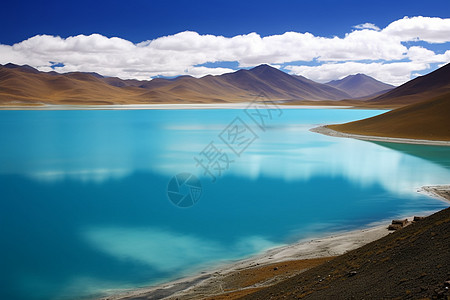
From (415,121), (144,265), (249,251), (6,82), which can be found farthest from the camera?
(6,82)

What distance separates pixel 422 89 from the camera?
140 metres

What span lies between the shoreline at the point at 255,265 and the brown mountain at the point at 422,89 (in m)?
126

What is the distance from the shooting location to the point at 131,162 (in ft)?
84.5

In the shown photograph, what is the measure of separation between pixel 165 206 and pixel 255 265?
7056 millimetres

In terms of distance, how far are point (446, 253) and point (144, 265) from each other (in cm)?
650

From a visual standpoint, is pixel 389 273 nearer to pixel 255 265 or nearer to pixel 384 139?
pixel 255 265

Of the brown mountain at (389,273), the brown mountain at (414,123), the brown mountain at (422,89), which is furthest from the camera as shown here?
the brown mountain at (422,89)

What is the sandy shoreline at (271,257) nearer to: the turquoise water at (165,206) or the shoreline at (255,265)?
the shoreline at (255,265)

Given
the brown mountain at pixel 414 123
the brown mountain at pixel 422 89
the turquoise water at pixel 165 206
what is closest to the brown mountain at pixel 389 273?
the turquoise water at pixel 165 206

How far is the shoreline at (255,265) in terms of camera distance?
7664 mm

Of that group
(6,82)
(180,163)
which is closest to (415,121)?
(180,163)

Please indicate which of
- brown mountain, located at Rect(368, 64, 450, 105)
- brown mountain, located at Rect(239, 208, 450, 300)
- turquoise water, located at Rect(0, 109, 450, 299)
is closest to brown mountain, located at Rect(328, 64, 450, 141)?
turquoise water, located at Rect(0, 109, 450, 299)

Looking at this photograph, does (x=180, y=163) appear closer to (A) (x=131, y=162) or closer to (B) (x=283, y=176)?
(A) (x=131, y=162)

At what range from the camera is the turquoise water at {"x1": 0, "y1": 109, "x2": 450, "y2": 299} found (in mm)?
9586
